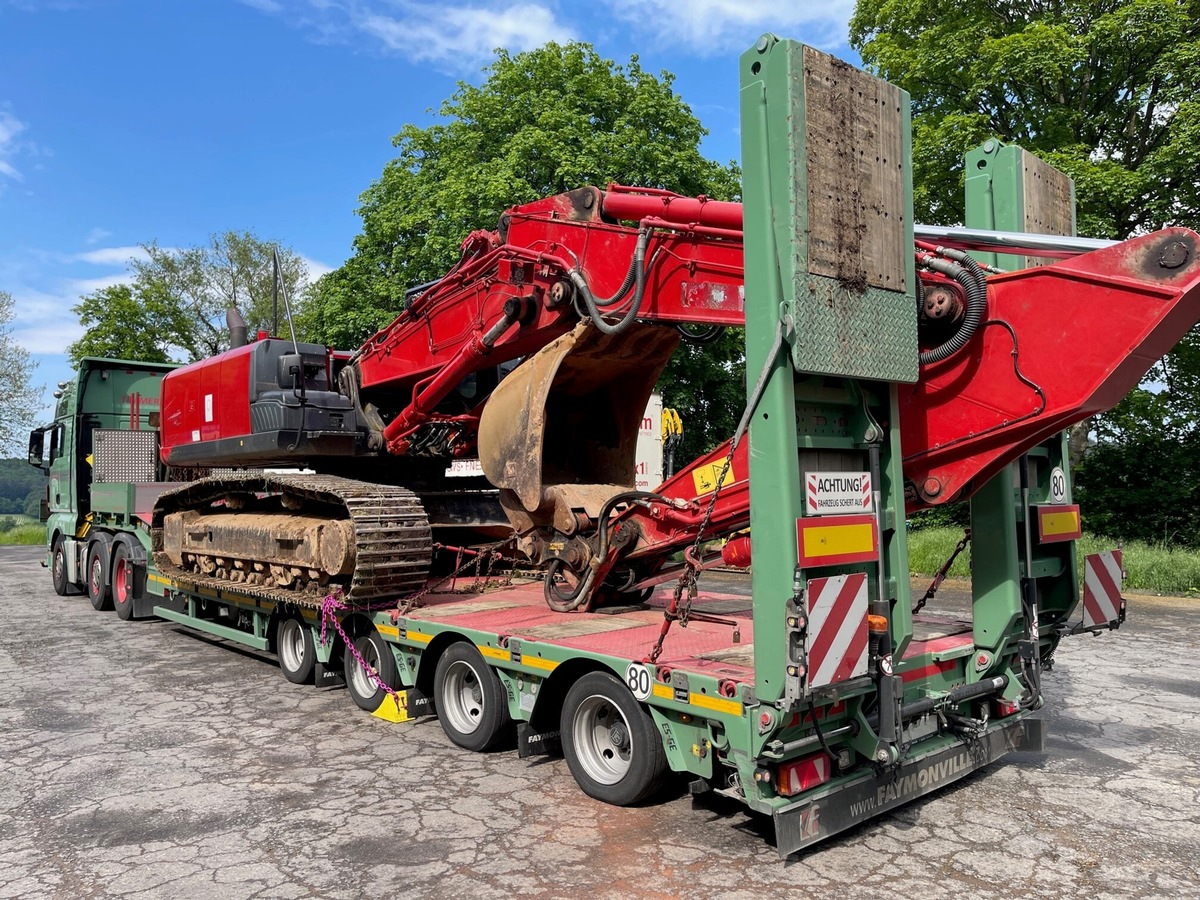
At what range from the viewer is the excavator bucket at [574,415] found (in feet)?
21.5

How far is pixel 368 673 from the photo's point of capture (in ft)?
23.2

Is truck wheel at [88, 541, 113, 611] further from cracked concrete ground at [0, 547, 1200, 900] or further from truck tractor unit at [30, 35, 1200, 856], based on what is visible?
cracked concrete ground at [0, 547, 1200, 900]

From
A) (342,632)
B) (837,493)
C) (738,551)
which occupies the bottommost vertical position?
(342,632)

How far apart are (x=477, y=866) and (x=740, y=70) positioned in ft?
12.3

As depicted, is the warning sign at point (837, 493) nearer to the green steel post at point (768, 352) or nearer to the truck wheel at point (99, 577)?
the green steel post at point (768, 352)

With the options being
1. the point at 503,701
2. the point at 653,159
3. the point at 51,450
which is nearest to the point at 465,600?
the point at 503,701

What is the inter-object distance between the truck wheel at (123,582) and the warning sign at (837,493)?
10.2 metres

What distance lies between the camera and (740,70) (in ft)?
13.9

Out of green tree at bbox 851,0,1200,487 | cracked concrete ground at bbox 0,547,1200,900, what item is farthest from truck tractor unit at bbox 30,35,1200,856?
green tree at bbox 851,0,1200,487

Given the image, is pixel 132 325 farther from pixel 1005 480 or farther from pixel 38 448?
pixel 1005 480

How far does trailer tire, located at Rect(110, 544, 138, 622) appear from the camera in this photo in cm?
1192

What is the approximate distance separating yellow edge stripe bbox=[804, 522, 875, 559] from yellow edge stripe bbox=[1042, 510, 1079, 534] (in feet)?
6.19

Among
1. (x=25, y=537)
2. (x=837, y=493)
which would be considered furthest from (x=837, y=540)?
(x=25, y=537)

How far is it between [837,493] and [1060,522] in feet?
7.35
